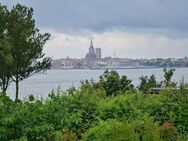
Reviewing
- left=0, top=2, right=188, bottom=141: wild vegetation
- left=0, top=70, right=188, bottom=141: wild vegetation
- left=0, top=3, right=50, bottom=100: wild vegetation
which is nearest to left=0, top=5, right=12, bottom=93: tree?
left=0, top=3, right=50, bottom=100: wild vegetation

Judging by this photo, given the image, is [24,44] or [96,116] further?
[24,44]

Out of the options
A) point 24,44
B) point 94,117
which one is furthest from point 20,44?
point 94,117

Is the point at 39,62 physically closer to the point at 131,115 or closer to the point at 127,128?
the point at 131,115

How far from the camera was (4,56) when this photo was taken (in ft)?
104

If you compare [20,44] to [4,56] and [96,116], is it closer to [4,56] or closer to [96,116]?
[4,56]

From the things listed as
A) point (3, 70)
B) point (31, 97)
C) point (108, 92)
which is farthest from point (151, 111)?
point (3, 70)

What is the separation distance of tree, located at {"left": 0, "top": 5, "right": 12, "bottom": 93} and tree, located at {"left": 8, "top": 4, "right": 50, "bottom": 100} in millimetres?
431

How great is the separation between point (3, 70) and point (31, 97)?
77.2 ft

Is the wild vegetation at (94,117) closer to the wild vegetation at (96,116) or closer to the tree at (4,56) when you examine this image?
the wild vegetation at (96,116)

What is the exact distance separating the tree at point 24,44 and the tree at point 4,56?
0.43m

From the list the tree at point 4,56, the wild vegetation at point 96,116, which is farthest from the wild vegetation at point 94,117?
the tree at point 4,56

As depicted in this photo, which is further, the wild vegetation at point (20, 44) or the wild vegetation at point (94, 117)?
the wild vegetation at point (20, 44)

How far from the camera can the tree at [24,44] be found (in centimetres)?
3388

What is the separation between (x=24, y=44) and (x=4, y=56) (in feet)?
8.76
